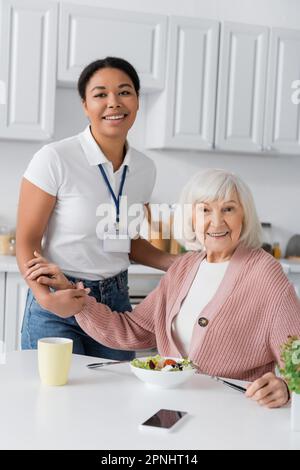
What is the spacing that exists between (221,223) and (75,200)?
19.2 inches

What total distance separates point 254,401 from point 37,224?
0.90 meters

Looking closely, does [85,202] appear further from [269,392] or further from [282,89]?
[282,89]

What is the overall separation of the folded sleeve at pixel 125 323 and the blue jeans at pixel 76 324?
0.17m

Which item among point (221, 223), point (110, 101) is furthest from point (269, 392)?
point (110, 101)

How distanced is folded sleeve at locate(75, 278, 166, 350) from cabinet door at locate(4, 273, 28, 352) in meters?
1.61

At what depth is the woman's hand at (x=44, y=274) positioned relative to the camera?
5.90ft

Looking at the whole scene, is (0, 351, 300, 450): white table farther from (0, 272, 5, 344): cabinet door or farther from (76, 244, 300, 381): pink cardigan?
(0, 272, 5, 344): cabinet door

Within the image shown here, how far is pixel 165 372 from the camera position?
1.57 metres

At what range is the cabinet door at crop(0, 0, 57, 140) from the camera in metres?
3.66

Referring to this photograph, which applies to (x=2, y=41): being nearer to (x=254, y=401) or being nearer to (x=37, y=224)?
(x=37, y=224)

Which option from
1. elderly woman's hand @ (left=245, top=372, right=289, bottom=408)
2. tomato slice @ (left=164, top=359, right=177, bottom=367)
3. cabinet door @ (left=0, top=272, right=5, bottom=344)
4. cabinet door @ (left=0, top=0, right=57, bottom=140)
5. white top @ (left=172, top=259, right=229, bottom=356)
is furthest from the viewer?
cabinet door @ (left=0, top=0, right=57, bottom=140)

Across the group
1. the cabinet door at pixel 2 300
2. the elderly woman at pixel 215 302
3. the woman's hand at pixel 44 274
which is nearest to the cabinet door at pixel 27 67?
the cabinet door at pixel 2 300

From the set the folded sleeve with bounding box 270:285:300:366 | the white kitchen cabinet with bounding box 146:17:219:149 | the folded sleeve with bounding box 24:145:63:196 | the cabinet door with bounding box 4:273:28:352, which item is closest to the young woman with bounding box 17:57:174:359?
the folded sleeve with bounding box 24:145:63:196

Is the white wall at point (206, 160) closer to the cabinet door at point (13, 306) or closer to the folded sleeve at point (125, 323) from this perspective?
the cabinet door at point (13, 306)
